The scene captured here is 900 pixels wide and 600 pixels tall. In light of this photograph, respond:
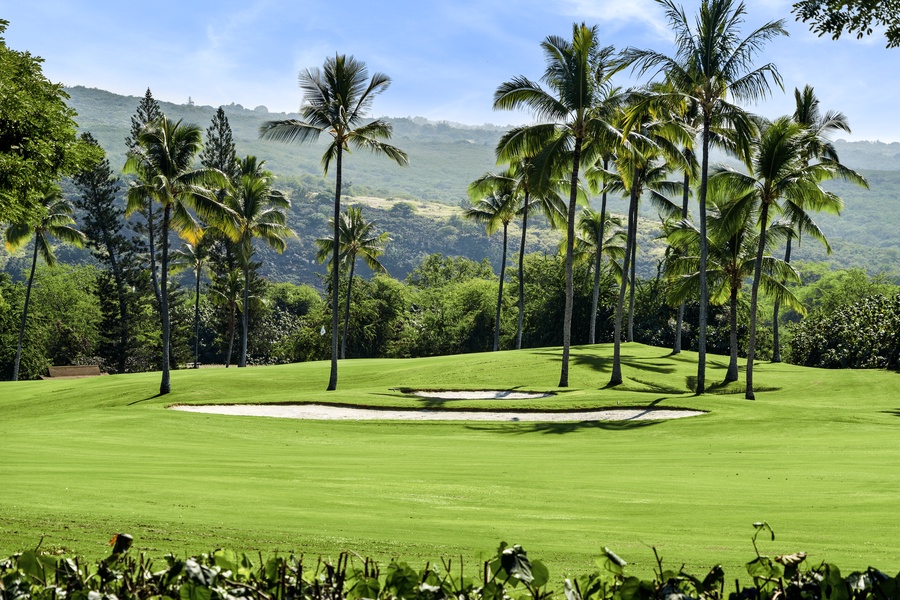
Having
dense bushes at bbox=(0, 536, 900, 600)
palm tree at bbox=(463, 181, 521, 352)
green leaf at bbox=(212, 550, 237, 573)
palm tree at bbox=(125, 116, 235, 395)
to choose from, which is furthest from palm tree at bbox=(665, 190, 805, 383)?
green leaf at bbox=(212, 550, 237, 573)

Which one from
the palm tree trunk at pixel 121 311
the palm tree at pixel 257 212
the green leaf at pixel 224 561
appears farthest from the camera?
the palm tree trunk at pixel 121 311

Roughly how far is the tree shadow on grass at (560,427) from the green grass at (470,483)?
103mm

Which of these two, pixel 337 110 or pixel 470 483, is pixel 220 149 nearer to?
pixel 337 110

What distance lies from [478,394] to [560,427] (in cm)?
841

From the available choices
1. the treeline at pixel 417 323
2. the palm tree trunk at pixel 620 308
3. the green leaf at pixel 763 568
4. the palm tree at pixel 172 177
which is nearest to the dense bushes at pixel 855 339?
the treeline at pixel 417 323

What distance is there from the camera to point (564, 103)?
1430 inches

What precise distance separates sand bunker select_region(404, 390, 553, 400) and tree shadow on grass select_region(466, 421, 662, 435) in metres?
5.16

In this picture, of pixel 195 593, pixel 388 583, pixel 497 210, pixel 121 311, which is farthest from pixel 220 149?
pixel 388 583

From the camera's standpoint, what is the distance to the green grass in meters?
8.61

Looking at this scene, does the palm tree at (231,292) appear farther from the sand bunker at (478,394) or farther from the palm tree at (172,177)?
the sand bunker at (478,394)

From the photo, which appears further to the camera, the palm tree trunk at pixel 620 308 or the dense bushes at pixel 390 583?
the palm tree trunk at pixel 620 308

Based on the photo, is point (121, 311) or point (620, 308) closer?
point (620, 308)

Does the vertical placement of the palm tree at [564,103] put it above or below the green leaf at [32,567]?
above

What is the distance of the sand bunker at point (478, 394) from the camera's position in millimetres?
35062
